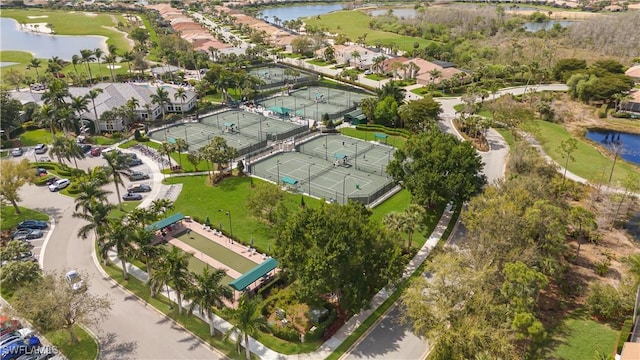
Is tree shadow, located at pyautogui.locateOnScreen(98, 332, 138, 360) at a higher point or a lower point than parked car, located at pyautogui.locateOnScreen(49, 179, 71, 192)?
lower

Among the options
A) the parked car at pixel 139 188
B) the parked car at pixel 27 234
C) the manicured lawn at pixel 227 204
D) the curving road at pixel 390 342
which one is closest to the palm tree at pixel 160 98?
the manicured lawn at pixel 227 204

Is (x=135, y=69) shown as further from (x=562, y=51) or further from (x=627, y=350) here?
(x=562, y=51)

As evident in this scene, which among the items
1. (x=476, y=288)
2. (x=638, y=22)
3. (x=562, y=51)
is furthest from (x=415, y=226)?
(x=638, y=22)

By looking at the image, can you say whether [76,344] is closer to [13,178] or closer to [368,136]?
[13,178]

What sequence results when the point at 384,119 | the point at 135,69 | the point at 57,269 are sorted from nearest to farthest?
the point at 57,269, the point at 384,119, the point at 135,69

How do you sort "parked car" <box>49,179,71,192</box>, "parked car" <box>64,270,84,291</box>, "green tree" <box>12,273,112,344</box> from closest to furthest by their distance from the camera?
"green tree" <box>12,273,112,344</box> → "parked car" <box>64,270,84,291</box> → "parked car" <box>49,179,71,192</box>

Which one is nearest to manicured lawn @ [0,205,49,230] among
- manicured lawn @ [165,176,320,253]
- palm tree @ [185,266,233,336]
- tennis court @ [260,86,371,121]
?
manicured lawn @ [165,176,320,253]

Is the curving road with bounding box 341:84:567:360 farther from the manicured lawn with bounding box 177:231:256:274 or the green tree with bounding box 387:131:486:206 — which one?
the green tree with bounding box 387:131:486:206

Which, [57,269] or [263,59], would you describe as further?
[263,59]
